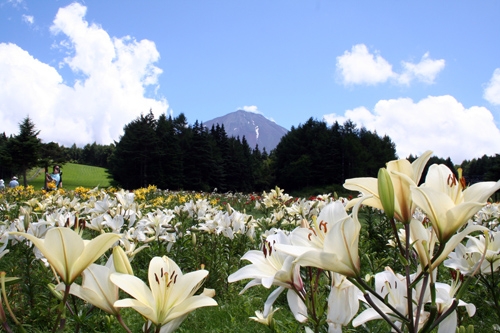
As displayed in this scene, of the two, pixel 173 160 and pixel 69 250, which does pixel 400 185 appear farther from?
pixel 173 160

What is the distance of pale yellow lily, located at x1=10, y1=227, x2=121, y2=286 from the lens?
30.9 inches

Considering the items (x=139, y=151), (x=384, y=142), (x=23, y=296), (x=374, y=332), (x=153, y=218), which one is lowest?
(x=23, y=296)

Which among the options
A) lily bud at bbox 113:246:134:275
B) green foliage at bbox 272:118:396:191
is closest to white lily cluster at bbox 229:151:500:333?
lily bud at bbox 113:246:134:275

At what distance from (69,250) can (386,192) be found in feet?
2.42

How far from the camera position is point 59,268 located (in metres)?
0.81

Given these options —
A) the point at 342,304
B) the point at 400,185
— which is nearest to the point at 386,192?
the point at 400,185

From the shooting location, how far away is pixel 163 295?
809 mm

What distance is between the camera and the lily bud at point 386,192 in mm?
763

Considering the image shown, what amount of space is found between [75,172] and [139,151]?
20.0 metres

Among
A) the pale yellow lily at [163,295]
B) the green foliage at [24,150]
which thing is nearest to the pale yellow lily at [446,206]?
the pale yellow lily at [163,295]

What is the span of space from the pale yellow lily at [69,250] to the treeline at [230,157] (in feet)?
123

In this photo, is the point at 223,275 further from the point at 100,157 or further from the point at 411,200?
the point at 100,157

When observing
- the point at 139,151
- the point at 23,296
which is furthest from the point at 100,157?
the point at 23,296

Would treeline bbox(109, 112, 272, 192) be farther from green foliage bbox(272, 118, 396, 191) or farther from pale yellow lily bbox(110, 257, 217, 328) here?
pale yellow lily bbox(110, 257, 217, 328)
